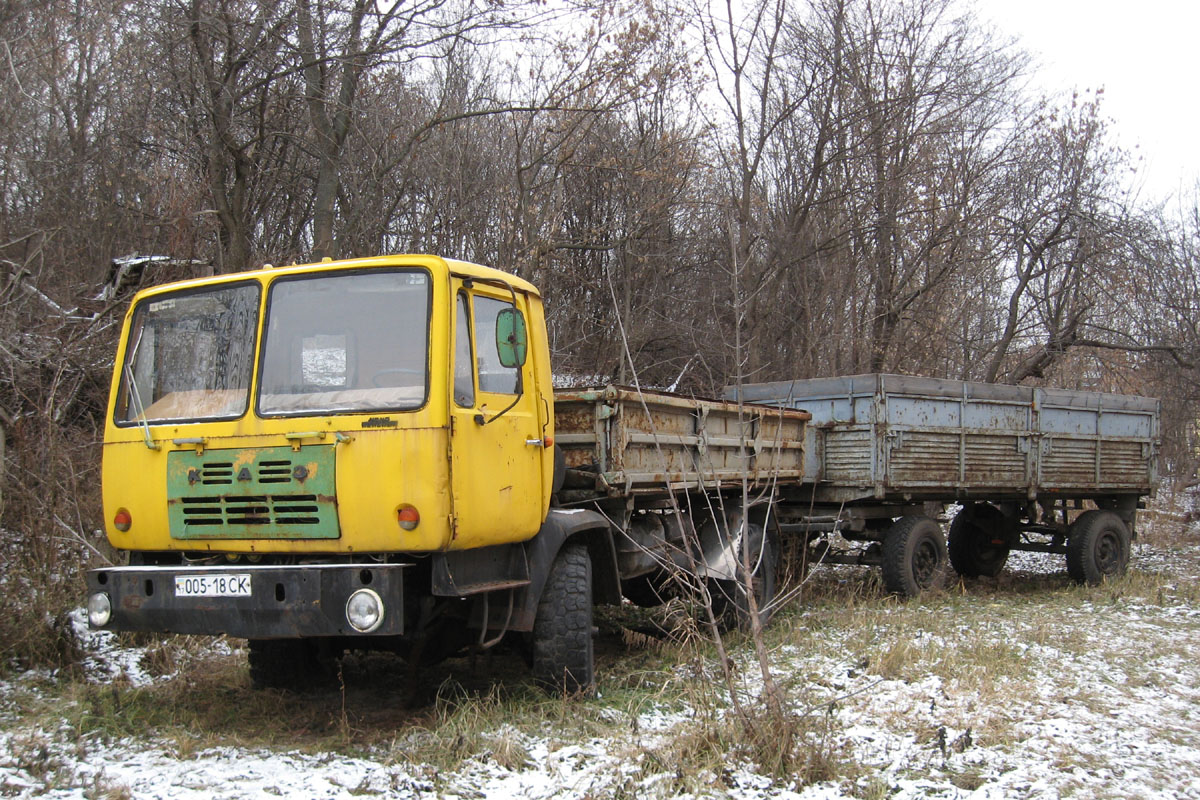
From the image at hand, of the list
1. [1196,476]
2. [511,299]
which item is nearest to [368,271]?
[511,299]

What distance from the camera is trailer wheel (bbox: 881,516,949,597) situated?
9180 millimetres

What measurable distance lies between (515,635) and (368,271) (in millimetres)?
2259

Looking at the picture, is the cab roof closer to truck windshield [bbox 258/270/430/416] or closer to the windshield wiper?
truck windshield [bbox 258/270/430/416]

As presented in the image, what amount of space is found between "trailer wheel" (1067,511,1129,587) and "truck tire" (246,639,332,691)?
8610 millimetres

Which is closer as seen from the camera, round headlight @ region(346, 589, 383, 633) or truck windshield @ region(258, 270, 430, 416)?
round headlight @ region(346, 589, 383, 633)

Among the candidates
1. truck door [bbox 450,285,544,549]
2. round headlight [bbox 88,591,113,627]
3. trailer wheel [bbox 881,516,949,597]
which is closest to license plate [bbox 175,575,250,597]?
round headlight [bbox 88,591,113,627]

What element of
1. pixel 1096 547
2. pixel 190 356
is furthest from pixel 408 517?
pixel 1096 547

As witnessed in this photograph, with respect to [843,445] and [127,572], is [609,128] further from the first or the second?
[127,572]

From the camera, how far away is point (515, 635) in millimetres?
5703

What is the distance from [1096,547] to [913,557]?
311 cm

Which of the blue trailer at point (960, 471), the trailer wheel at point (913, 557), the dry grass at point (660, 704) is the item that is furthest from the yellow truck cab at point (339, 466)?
the trailer wheel at point (913, 557)

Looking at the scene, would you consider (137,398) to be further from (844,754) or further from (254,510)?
(844,754)

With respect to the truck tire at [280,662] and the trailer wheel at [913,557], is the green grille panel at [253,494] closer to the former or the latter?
the truck tire at [280,662]

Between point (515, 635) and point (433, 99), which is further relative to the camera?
point (433, 99)
